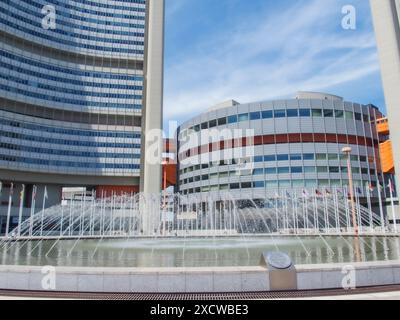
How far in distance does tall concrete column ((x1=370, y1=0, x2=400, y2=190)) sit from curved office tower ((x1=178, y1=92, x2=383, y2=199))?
3.98 metres

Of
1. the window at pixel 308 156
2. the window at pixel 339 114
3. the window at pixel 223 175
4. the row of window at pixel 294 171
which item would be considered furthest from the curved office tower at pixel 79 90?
the window at pixel 339 114

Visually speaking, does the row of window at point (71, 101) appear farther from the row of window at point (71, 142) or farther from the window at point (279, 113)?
the window at point (279, 113)

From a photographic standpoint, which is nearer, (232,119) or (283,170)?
(283,170)

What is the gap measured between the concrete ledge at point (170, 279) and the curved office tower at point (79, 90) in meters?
62.0

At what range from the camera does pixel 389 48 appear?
69.2 m

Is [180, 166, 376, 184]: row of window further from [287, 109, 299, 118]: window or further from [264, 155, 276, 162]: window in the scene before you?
[287, 109, 299, 118]: window

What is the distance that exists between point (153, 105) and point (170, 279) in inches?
2752

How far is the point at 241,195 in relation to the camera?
62.8 m

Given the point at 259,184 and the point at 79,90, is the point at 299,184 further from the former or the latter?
the point at 79,90

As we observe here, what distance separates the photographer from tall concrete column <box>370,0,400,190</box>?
67500 millimetres

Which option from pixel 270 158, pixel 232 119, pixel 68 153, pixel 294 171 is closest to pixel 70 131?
pixel 68 153

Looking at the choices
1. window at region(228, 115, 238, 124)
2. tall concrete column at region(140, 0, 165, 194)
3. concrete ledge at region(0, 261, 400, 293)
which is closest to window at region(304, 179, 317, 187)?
window at region(228, 115, 238, 124)
